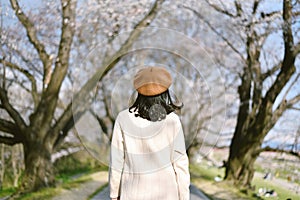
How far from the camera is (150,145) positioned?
5.72ft

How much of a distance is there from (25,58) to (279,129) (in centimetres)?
334

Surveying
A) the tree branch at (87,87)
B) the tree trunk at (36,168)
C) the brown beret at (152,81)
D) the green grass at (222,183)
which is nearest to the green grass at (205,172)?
the green grass at (222,183)

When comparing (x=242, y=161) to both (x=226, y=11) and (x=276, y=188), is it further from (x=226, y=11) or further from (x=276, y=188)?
(x=226, y=11)

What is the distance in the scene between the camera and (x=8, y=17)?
566 cm

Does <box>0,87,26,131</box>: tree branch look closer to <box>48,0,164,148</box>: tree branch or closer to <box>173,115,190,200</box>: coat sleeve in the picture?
<box>48,0,164,148</box>: tree branch

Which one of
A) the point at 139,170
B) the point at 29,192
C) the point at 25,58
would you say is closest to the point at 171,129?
the point at 139,170

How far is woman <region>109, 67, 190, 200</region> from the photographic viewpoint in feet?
5.72

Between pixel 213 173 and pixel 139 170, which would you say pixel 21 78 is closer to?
pixel 213 173

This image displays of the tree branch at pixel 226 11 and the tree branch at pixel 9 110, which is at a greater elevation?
the tree branch at pixel 226 11

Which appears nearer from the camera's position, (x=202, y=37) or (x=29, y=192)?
(x=29, y=192)

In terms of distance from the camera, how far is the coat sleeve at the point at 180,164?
1739 millimetres

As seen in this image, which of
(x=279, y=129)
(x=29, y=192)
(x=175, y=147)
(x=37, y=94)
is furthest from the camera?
(x=37, y=94)

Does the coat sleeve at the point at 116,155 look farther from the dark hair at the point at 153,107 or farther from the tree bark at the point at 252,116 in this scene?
the tree bark at the point at 252,116

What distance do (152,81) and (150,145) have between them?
23cm
